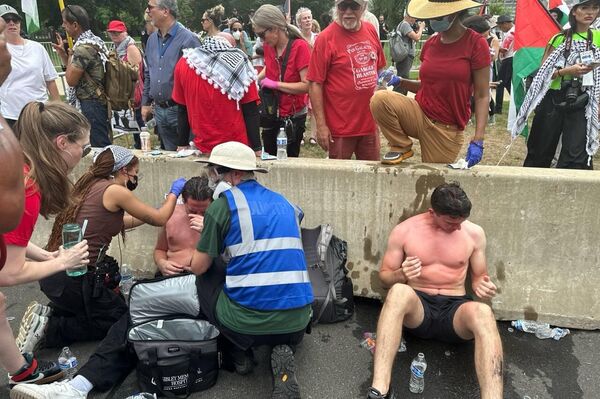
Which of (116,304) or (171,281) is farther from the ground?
(171,281)

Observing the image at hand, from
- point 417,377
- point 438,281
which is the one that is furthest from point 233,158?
point 417,377

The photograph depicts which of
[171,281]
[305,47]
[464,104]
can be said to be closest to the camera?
[171,281]

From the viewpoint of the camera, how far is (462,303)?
10.2 ft

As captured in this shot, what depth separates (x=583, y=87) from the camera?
434cm

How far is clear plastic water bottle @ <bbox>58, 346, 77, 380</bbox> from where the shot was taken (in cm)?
303

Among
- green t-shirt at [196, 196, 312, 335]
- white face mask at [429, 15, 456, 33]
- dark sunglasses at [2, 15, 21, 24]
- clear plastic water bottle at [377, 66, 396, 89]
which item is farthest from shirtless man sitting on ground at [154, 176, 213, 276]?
dark sunglasses at [2, 15, 21, 24]

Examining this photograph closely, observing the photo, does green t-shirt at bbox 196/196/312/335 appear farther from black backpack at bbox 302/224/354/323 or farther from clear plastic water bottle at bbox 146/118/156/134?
clear plastic water bottle at bbox 146/118/156/134

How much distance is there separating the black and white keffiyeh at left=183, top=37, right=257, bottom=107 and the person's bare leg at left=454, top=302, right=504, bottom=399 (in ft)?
7.67

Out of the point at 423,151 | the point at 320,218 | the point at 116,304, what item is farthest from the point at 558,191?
the point at 116,304

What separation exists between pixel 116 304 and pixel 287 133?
246 centimetres

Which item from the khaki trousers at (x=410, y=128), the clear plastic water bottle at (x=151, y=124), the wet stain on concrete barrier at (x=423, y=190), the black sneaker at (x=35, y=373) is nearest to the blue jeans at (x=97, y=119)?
the clear plastic water bottle at (x=151, y=124)

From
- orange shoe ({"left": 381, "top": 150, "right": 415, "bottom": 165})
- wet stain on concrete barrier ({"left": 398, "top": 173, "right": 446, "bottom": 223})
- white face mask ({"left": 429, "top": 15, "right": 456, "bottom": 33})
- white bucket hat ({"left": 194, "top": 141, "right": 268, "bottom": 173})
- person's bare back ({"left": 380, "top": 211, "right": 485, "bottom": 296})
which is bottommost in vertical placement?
person's bare back ({"left": 380, "top": 211, "right": 485, "bottom": 296})

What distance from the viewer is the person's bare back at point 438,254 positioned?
10.6 ft

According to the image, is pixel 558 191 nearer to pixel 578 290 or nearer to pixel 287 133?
pixel 578 290
